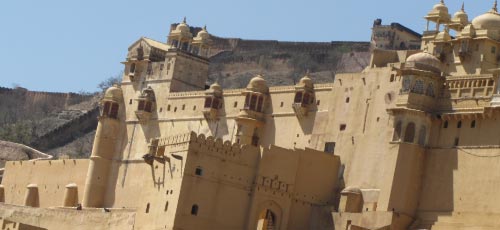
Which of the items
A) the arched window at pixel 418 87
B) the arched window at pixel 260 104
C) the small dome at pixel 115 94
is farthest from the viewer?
the small dome at pixel 115 94

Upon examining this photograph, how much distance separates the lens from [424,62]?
181 feet

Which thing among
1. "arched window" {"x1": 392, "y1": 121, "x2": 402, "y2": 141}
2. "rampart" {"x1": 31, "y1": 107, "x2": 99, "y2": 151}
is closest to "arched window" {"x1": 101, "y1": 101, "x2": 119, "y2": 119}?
"arched window" {"x1": 392, "y1": 121, "x2": 402, "y2": 141}

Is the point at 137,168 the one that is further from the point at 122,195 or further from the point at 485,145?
the point at 485,145

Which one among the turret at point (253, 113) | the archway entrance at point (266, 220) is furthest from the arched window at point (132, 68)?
the archway entrance at point (266, 220)

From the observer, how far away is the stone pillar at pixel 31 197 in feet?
234

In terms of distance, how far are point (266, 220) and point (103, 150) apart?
15061 millimetres

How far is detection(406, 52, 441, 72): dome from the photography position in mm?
55062

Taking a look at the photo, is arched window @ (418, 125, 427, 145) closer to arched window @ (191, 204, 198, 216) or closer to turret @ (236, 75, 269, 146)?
arched window @ (191, 204, 198, 216)

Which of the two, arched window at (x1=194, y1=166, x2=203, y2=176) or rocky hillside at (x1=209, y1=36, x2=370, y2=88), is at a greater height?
rocky hillside at (x1=209, y1=36, x2=370, y2=88)

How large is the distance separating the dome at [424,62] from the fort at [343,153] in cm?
5

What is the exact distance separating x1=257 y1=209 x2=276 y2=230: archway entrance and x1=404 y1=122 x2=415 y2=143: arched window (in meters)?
5.58

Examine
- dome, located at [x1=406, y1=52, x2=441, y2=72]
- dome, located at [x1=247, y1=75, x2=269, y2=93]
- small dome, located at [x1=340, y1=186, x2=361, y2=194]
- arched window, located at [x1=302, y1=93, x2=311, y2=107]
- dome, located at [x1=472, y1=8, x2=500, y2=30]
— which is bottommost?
small dome, located at [x1=340, y1=186, x2=361, y2=194]

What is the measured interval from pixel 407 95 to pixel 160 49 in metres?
18.7

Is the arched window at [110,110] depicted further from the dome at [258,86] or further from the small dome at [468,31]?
the small dome at [468,31]
